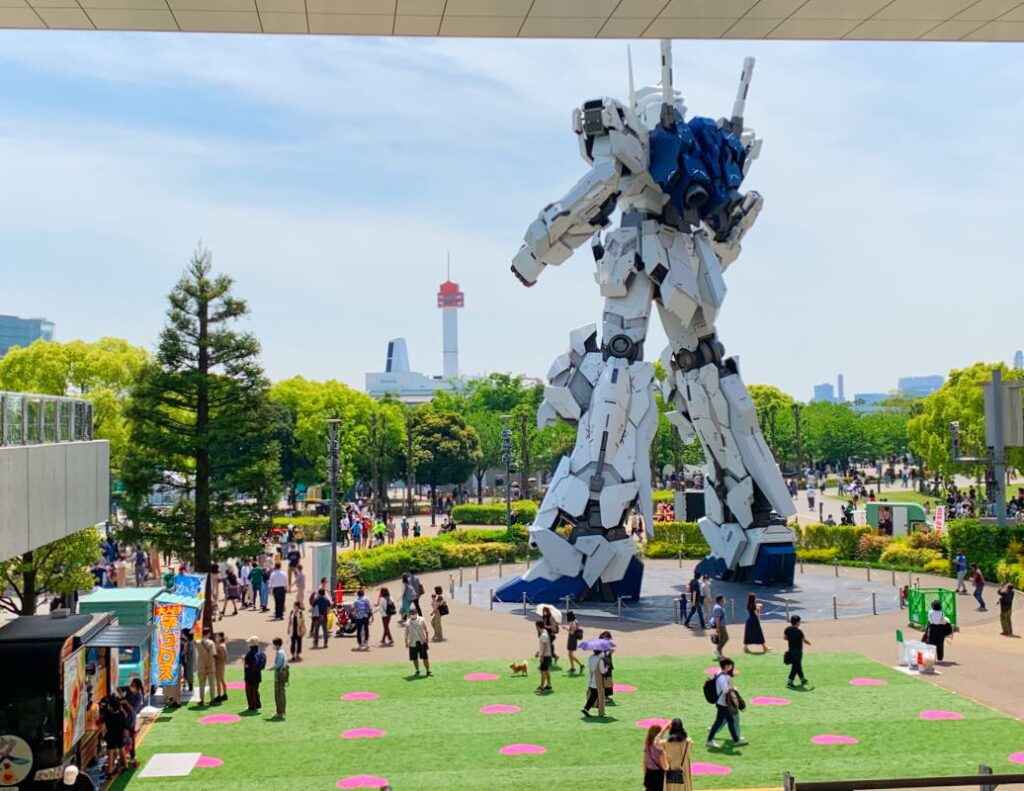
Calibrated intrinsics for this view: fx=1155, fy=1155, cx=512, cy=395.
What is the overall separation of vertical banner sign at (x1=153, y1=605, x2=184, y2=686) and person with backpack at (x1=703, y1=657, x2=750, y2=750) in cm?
915

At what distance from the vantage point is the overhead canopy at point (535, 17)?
9250mm

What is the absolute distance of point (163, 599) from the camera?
20422 mm

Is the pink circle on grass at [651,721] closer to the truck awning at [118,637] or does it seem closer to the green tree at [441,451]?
the truck awning at [118,637]

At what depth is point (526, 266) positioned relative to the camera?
3039 cm

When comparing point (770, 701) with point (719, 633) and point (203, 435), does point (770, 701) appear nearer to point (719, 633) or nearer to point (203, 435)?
point (719, 633)

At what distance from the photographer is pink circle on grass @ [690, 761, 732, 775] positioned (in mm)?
15383

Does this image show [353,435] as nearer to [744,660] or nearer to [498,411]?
[498,411]

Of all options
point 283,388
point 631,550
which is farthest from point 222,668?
point 283,388

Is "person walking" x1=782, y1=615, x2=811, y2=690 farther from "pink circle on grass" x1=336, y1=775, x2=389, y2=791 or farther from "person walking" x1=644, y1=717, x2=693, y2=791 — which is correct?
"pink circle on grass" x1=336, y1=775, x2=389, y2=791

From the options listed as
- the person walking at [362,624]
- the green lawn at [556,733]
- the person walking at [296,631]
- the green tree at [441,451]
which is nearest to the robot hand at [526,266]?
the person walking at [362,624]

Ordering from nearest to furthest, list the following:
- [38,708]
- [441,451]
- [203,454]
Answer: [38,708], [203,454], [441,451]

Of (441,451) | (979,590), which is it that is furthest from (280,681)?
(441,451)

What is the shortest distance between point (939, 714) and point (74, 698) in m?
13.0

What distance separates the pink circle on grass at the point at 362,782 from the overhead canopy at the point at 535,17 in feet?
32.1
